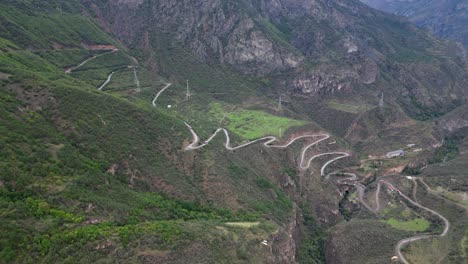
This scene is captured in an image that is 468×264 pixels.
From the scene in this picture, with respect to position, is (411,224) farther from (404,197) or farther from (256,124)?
(256,124)

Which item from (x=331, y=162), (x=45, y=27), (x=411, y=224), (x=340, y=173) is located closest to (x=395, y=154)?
(x=340, y=173)

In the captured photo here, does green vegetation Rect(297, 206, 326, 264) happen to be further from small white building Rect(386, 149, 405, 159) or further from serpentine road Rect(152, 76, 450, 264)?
small white building Rect(386, 149, 405, 159)

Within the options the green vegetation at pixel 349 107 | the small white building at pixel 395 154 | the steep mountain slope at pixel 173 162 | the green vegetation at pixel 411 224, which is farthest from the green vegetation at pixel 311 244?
the green vegetation at pixel 349 107

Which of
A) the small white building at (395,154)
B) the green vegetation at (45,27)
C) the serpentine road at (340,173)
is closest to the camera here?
the serpentine road at (340,173)

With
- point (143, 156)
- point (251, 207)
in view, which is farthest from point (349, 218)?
point (143, 156)

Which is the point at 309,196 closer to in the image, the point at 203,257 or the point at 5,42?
the point at 203,257

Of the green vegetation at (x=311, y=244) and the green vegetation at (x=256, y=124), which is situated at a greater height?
the green vegetation at (x=256, y=124)

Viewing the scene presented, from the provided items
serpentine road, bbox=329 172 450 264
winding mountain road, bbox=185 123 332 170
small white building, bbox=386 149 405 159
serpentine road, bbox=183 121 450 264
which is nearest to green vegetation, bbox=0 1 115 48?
serpentine road, bbox=183 121 450 264

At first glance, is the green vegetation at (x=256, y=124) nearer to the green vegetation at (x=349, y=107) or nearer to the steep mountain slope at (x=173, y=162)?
the steep mountain slope at (x=173, y=162)
